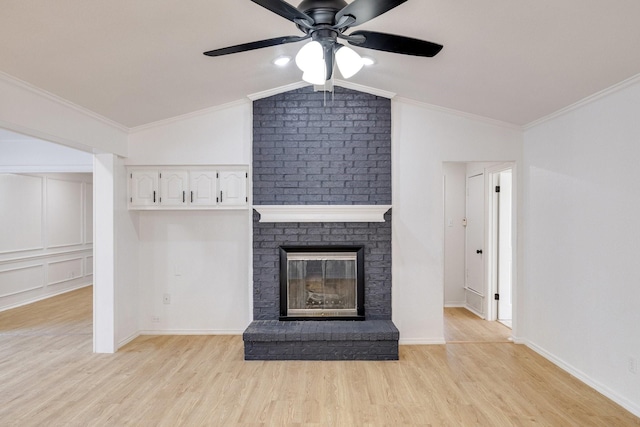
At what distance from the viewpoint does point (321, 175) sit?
415cm

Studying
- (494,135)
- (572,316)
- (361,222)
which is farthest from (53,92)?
(572,316)

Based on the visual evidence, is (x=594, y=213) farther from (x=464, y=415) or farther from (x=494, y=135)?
(x=464, y=415)

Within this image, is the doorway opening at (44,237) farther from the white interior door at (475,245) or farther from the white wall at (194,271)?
the white interior door at (475,245)

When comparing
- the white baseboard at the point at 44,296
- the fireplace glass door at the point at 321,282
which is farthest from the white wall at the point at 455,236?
the white baseboard at the point at 44,296

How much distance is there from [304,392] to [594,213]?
2.81 meters

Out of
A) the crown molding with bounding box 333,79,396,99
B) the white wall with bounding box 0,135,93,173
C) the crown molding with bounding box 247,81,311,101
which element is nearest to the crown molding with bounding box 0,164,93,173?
the white wall with bounding box 0,135,93,173

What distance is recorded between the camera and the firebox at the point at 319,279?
4.16 meters

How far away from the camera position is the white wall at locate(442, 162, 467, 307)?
573 centimetres

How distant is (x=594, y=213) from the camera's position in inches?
121

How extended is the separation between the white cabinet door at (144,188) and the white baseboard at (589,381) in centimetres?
442

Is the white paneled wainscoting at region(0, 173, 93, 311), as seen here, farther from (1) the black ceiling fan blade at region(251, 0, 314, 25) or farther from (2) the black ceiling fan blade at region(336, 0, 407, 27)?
(2) the black ceiling fan blade at region(336, 0, 407, 27)

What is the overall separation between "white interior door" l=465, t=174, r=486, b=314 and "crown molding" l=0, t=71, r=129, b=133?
182 inches

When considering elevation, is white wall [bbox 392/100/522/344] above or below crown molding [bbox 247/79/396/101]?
below

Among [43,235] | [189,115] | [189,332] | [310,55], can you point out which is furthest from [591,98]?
[43,235]
